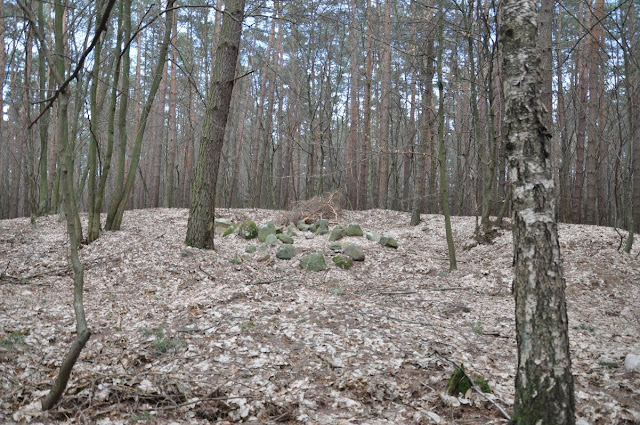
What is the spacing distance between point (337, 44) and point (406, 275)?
1587 centimetres

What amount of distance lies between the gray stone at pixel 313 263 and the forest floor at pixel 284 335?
301 mm

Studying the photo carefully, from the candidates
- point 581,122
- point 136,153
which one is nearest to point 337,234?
point 136,153

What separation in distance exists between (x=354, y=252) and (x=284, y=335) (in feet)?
15.7

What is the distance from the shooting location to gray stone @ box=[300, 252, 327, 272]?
8.41 m

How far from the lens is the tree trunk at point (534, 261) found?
2.37m

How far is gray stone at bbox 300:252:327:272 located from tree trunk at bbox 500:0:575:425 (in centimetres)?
602

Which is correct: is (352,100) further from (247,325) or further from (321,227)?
(247,325)

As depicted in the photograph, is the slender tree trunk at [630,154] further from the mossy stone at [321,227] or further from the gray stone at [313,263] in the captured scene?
the mossy stone at [321,227]

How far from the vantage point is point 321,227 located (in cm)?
1175

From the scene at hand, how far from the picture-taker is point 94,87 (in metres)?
8.59

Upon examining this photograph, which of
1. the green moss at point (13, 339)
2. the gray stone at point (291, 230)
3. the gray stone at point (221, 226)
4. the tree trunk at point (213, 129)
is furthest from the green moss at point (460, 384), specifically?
the gray stone at point (221, 226)

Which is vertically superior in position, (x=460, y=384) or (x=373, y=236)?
(x=373, y=236)

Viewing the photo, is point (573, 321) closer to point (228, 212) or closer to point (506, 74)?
point (506, 74)

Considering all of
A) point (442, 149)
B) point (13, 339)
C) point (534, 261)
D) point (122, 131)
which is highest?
point (122, 131)
